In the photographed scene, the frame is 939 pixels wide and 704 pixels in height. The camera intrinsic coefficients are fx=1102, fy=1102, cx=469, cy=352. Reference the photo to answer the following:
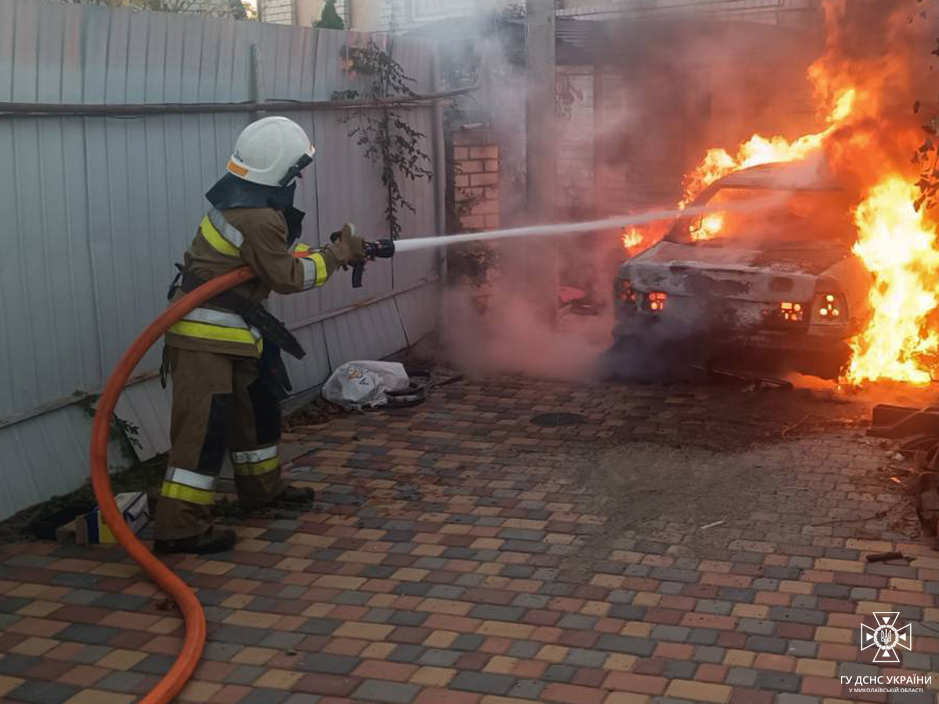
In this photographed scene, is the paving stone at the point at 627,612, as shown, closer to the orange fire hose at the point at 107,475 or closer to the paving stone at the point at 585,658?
the paving stone at the point at 585,658

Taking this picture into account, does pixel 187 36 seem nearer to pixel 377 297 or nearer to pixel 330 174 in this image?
pixel 330 174

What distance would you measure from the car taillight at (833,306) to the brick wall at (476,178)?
12.8 ft

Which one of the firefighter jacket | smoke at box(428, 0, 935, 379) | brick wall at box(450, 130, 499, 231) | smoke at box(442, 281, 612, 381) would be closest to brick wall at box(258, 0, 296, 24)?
smoke at box(428, 0, 935, 379)

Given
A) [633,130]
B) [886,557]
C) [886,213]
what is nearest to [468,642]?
[886,557]

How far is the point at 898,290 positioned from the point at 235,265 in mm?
5316

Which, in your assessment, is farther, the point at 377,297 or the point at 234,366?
the point at 377,297

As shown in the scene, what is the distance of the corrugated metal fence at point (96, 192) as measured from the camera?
598 centimetres

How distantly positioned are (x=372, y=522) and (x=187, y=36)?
3.44 m

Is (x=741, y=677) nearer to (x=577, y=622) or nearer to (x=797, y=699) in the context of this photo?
(x=797, y=699)

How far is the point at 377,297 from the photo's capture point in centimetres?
961

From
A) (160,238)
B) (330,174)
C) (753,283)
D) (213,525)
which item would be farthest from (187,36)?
(753,283)

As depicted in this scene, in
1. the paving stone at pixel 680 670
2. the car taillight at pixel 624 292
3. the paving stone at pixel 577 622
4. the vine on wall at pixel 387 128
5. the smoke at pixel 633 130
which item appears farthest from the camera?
the smoke at pixel 633 130

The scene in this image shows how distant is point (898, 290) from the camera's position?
27.9 ft

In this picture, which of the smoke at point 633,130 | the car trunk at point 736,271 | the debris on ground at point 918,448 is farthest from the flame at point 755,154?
the debris on ground at point 918,448
